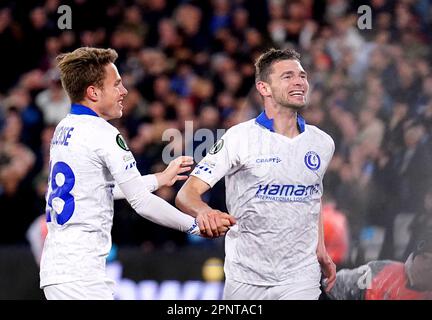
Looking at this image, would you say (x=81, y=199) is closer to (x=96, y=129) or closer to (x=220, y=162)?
(x=96, y=129)

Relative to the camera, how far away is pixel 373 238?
339 inches

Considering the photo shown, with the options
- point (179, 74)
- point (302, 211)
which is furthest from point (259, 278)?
point (179, 74)

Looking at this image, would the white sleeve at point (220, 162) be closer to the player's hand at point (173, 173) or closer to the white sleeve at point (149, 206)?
the player's hand at point (173, 173)

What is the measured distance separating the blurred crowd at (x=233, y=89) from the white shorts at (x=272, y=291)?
2259 mm

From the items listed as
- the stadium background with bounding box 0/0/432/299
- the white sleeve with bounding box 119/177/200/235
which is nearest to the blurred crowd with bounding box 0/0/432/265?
the stadium background with bounding box 0/0/432/299

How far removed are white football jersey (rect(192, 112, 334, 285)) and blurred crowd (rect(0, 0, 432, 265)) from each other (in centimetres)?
224

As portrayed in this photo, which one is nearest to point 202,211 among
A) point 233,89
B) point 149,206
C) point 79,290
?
point 149,206

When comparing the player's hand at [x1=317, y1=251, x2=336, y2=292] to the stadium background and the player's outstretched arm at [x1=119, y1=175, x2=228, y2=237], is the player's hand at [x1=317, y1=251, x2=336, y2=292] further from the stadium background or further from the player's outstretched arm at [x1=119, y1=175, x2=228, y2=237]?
the stadium background

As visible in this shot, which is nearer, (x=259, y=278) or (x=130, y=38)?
(x=259, y=278)

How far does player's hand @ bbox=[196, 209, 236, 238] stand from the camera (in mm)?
5590

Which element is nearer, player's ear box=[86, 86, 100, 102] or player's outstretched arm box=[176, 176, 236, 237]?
player's outstretched arm box=[176, 176, 236, 237]

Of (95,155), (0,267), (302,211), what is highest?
(95,155)

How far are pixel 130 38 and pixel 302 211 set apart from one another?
5.67 m
